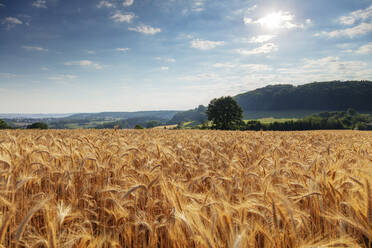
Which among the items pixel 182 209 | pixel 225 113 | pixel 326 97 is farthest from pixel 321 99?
pixel 182 209

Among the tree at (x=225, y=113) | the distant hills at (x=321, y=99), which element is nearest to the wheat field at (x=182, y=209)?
the tree at (x=225, y=113)

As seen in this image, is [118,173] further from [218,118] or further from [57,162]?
[218,118]

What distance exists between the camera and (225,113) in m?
56.8

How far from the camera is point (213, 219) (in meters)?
1.31

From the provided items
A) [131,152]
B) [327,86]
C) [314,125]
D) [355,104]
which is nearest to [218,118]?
[314,125]

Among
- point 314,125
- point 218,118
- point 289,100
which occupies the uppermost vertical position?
point 289,100

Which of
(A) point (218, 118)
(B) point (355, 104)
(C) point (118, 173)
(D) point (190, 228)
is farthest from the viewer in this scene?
(B) point (355, 104)

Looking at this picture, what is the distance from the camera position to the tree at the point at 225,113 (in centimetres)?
5638

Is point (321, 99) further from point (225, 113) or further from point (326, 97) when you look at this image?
point (225, 113)

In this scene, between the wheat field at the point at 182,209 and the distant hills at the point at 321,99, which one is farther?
the distant hills at the point at 321,99

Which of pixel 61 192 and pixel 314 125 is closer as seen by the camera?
pixel 61 192

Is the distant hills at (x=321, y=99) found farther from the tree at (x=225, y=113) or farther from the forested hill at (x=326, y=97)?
the tree at (x=225, y=113)

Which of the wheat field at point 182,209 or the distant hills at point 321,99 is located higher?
the distant hills at point 321,99

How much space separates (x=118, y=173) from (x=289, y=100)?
197201 millimetres
